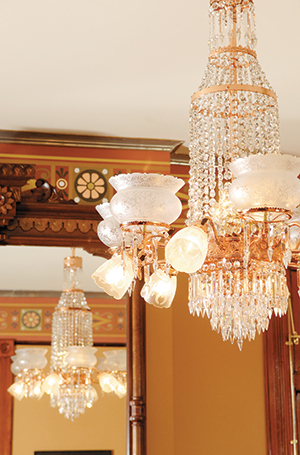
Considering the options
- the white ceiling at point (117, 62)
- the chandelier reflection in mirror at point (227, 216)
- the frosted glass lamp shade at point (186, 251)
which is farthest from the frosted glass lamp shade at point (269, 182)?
the white ceiling at point (117, 62)

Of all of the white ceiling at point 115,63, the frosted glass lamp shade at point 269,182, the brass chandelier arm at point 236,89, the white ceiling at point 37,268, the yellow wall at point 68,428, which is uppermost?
the white ceiling at point 115,63

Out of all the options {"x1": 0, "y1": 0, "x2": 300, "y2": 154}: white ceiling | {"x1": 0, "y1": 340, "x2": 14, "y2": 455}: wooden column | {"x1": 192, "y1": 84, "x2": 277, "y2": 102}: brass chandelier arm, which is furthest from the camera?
{"x1": 0, "y1": 340, "x2": 14, "y2": 455}: wooden column

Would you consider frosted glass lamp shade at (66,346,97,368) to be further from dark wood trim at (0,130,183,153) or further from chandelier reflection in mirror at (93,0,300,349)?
chandelier reflection in mirror at (93,0,300,349)

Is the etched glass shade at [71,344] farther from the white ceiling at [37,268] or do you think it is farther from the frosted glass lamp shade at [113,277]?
the frosted glass lamp shade at [113,277]

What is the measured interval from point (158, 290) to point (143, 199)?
39 cm

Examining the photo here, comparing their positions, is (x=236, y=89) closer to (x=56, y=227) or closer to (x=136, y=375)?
(x=56, y=227)

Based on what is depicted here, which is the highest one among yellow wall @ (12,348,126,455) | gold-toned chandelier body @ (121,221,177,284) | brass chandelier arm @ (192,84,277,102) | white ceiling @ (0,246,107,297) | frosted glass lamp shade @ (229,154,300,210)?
brass chandelier arm @ (192,84,277,102)

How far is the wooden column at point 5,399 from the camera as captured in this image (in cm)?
300

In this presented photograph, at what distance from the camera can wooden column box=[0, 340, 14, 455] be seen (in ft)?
9.84

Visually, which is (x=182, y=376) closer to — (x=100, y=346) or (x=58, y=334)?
(x=100, y=346)

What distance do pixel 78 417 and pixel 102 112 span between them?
146cm

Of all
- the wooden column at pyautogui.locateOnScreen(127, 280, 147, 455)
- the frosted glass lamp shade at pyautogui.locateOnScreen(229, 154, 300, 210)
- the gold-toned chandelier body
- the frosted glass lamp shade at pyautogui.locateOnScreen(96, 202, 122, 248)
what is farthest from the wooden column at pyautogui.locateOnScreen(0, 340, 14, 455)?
the frosted glass lamp shade at pyautogui.locateOnScreen(229, 154, 300, 210)

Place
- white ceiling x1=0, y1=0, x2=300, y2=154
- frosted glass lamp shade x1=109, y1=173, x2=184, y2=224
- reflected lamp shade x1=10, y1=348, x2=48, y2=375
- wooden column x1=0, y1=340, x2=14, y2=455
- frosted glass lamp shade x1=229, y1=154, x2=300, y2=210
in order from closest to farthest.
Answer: frosted glass lamp shade x1=229, y1=154, x2=300, y2=210
frosted glass lamp shade x1=109, y1=173, x2=184, y2=224
white ceiling x1=0, y1=0, x2=300, y2=154
wooden column x1=0, y1=340, x2=14, y2=455
reflected lamp shade x1=10, y1=348, x2=48, y2=375

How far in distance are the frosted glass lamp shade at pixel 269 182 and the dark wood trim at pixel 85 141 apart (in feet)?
6.32
